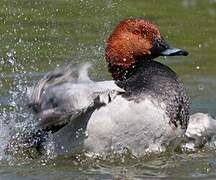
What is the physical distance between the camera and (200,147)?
6.90m

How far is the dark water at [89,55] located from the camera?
20.8 ft

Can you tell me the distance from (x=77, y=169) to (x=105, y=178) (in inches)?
12.0

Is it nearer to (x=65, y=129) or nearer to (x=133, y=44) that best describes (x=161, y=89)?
(x=133, y=44)

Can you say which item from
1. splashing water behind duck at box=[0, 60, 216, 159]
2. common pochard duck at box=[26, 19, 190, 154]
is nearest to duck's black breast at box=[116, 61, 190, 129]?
common pochard duck at box=[26, 19, 190, 154]

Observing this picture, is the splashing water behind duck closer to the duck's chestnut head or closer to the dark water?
the dark water

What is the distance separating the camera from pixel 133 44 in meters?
6.91

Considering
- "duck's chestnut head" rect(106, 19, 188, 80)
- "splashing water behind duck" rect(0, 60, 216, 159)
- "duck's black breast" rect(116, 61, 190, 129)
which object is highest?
"duck's chestnut head" rect(106, 19, 188, 80)

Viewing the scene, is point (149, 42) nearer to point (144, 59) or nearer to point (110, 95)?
point (144, 59)

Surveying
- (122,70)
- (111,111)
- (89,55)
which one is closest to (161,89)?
(111,111)

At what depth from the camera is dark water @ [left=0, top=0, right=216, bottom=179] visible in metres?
6.34

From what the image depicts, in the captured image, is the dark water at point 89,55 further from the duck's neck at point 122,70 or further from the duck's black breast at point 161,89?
the duck's neck at point 122,70

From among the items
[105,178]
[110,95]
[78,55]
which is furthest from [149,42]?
[78,55]

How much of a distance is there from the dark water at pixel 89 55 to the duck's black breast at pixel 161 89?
360 millimetres

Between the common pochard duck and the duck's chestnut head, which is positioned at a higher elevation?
the duck's chestnut head
